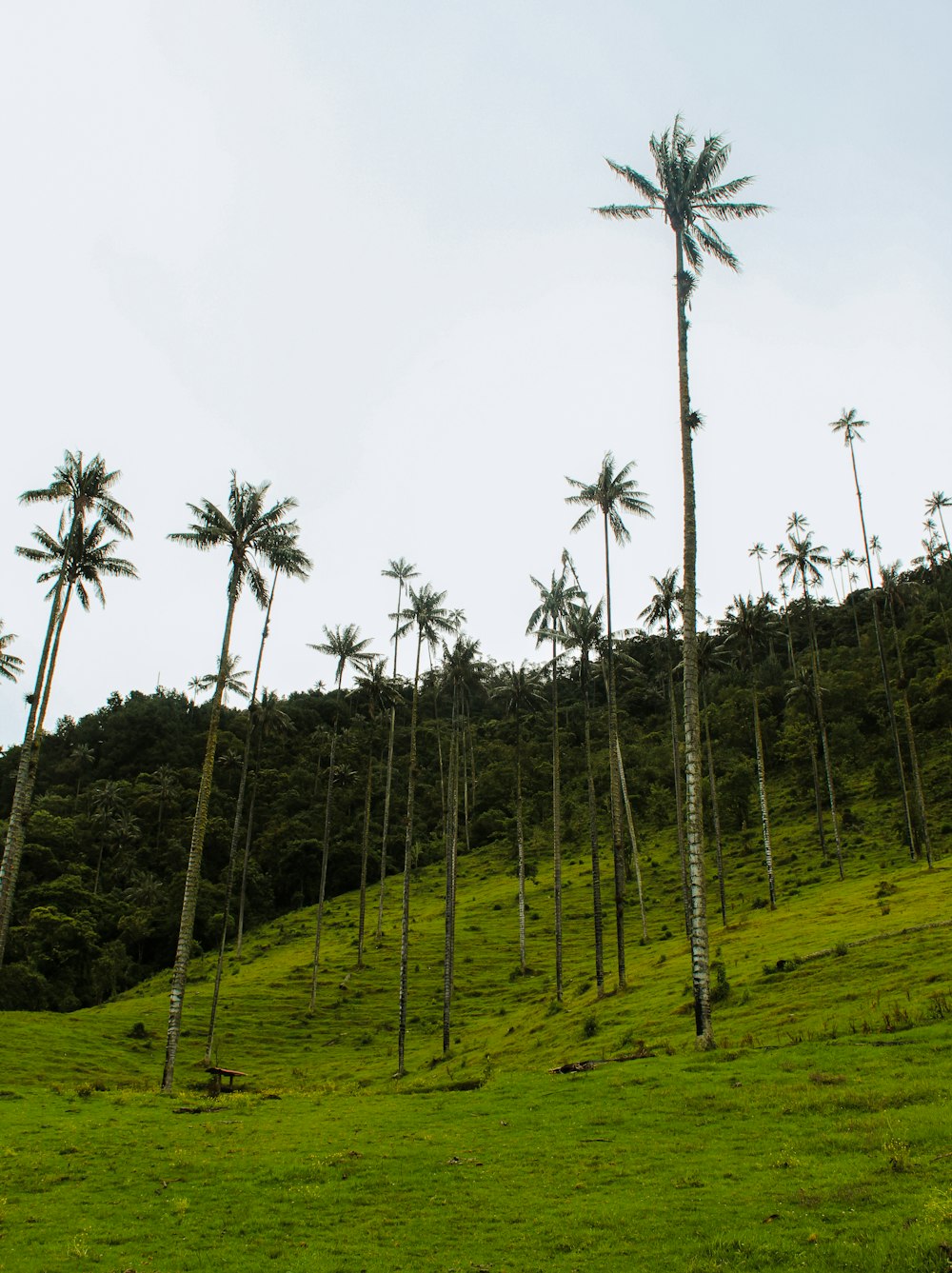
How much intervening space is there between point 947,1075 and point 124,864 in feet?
291

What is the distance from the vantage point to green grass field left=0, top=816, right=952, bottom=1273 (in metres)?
10.9

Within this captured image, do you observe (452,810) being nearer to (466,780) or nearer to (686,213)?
(686,213)

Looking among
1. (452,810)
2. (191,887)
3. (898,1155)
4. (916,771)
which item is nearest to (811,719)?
(916,771)

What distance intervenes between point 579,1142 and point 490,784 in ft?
290

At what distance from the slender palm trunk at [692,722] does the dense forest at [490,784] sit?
1937cm

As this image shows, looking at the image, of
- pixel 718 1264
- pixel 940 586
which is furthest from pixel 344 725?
pixel 718 1264

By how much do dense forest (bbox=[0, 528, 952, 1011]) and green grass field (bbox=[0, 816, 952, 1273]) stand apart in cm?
1915

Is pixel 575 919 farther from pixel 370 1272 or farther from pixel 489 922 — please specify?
pixel 370 1272

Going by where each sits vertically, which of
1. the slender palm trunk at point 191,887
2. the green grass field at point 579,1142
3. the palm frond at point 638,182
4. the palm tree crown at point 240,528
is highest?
the palm frond at point 638,182

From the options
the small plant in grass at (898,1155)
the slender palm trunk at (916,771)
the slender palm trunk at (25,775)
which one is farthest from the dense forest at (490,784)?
the small plant in grass at (898,1155)

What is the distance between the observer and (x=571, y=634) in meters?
46.0

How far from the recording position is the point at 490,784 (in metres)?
104

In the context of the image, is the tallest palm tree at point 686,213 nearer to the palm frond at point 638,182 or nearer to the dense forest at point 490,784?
the palm frond at point 638,182

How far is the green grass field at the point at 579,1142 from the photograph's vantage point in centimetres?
1085
